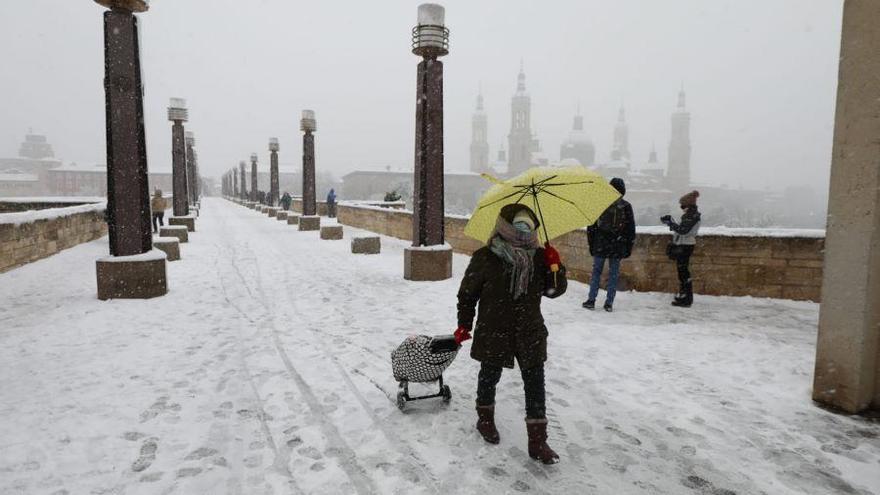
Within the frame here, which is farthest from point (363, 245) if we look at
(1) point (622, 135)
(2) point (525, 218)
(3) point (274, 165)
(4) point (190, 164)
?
(1) point (622, 135)

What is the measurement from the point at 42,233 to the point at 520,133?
104m

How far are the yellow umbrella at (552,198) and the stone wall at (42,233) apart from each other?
9.17 meters

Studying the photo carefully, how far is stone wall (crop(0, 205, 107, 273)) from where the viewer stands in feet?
27.7

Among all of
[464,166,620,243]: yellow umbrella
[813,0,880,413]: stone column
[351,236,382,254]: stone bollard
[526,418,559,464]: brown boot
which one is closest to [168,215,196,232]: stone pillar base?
[351,236,382,254]: stone bollard

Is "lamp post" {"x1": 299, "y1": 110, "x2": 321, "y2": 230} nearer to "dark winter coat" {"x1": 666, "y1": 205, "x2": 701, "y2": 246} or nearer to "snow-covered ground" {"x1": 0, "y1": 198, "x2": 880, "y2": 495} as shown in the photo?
"snow-covered ground" {"x1": 0, "y1": 198, "x2": 880, "y2": 495}

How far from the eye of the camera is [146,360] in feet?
14.3

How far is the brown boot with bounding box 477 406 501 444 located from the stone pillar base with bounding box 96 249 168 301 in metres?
5.58

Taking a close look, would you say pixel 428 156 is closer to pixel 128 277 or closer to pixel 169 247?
pixel 128 277

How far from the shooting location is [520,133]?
10731 centimetres

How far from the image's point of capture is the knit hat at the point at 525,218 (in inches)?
107

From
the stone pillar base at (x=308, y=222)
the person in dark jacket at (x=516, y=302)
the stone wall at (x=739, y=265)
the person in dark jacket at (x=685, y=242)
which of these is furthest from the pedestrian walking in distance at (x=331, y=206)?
the person in dark jacket at (x=516, y=302)

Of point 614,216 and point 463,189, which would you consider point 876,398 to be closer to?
point 614,216

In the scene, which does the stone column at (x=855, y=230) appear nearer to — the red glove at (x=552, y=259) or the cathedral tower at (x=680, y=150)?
the red glove at (x=552, y=259)

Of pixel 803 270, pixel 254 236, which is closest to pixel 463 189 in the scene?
pixel 254 236
